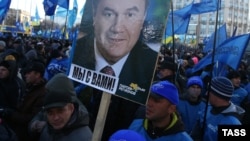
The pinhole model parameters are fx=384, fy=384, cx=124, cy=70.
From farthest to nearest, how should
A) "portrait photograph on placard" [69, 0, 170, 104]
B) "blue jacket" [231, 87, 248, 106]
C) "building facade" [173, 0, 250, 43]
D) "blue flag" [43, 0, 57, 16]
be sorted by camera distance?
"building facade" [173, 0, 250, 43]
"blue flag" [43, 0, 57, 16]
"blue jacket" [231, 87, 248, 106]
"portrait photograph on placard" [69, 0, 170, 104]

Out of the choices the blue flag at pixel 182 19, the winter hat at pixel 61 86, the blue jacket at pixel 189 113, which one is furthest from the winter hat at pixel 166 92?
the blue flag at pixel 182 19

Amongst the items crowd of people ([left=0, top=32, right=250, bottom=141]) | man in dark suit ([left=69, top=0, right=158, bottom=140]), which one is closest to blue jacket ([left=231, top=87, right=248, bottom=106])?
crowd of people ([left=0, top=32, right=250, bottom=141])

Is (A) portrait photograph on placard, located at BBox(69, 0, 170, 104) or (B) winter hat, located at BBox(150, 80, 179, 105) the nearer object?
(A) portrait photograph on placard, located at BBox(69, 0, 170, 104)

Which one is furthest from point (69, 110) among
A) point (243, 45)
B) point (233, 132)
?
point (243, 45)

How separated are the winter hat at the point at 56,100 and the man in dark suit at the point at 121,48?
0.25 meters

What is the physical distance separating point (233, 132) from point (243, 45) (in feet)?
12.8

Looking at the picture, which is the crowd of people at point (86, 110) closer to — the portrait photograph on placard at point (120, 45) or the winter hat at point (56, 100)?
the winter hat at point (56, 100)

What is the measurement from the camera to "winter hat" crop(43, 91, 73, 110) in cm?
264

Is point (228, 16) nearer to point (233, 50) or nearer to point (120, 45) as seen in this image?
point (233, 50)

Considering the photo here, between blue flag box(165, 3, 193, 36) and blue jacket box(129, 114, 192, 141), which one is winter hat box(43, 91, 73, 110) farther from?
blue flag box(165, 3, 193, 36)

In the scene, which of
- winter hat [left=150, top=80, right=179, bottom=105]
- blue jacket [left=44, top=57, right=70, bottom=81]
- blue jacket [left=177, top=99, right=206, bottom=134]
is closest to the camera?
winter hat [left=150, top=80, right=179, bottom=105]

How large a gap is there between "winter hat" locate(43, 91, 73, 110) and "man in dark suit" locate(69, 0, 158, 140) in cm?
25

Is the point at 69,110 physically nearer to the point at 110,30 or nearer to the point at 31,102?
the point at 110,30

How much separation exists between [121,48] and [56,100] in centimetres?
58
